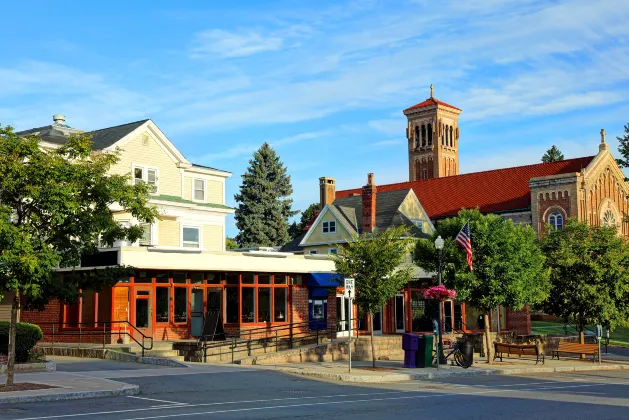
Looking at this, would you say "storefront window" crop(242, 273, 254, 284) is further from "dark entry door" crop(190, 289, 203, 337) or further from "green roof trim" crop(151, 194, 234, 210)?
"green roof trim" crop(151, 194, 234, 210)

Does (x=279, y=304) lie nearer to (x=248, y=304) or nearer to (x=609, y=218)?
(x=248, y=304)

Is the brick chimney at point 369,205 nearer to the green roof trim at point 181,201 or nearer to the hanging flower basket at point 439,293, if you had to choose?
the green roof trim at point 181,201

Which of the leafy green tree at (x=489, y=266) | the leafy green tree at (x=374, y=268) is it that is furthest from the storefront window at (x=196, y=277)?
the leafy green tree at (x=489, y=266)

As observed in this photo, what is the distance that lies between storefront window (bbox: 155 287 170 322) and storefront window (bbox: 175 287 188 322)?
0.59m

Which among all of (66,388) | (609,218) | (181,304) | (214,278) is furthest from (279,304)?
(609,218)

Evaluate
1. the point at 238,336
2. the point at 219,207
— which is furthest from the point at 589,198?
the point at 238,336

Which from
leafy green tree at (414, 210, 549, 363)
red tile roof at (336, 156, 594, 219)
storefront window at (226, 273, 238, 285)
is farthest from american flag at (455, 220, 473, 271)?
red tile roof at (336, 156, 594, 219)

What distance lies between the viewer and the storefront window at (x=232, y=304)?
3734 cm

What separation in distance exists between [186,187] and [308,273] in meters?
9.43

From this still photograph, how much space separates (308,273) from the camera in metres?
39.7

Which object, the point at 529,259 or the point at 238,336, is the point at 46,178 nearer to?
the point at 238,336

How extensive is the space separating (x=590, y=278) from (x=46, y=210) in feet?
90.3

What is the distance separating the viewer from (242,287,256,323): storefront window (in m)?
37.7

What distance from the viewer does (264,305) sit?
38.2m
